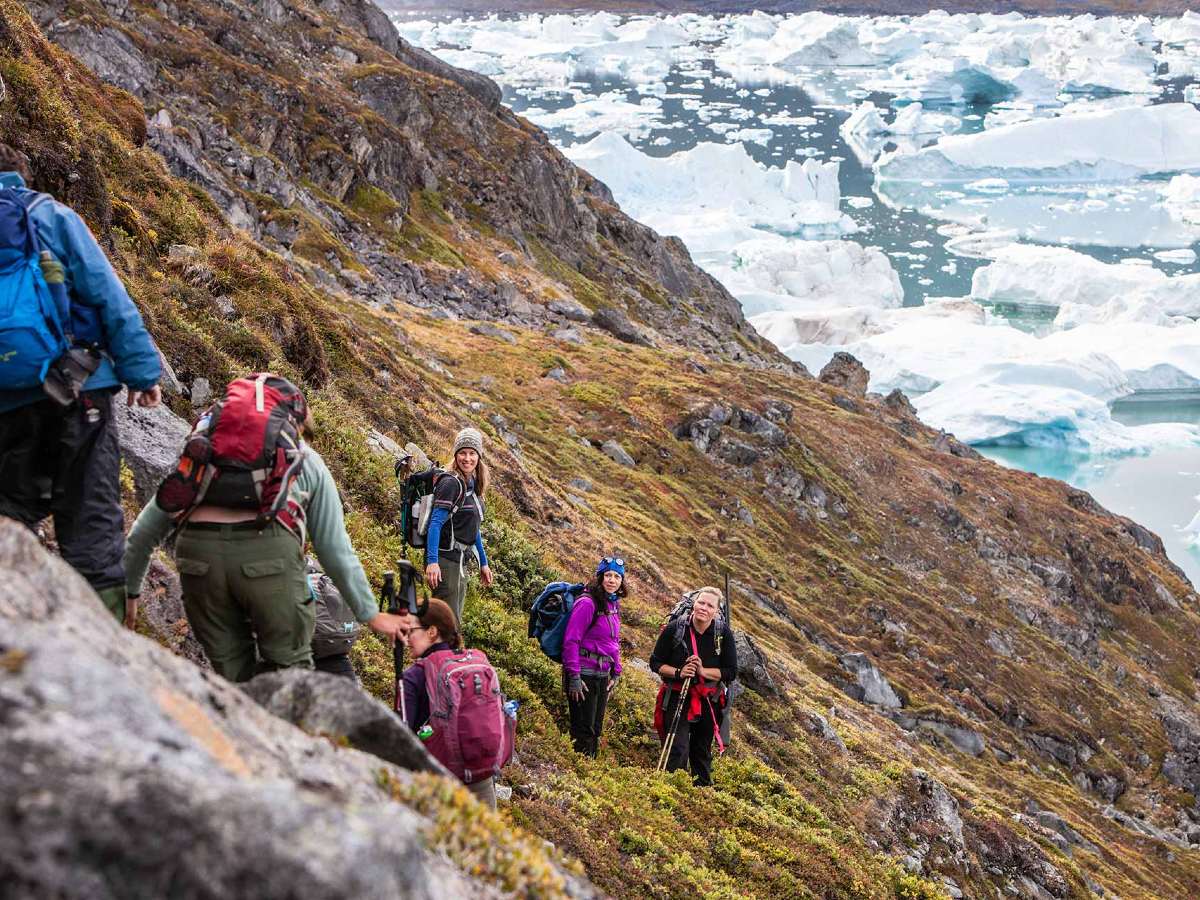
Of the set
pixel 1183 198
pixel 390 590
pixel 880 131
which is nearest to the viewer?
pixel 390 590

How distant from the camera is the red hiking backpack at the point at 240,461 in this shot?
4.55m

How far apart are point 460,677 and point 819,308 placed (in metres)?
84.1

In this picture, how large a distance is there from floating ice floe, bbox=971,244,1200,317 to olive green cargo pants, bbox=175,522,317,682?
9218 centimetres

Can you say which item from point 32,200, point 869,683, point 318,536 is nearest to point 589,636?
point 318,536

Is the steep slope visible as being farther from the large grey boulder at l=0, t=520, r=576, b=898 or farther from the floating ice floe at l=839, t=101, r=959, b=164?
the floating ice floe at l=839, t=101, r=959, b=164

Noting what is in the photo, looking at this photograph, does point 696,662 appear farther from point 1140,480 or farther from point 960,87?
point 960,87

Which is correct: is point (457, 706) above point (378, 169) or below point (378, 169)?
above

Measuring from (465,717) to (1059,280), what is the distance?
9398 centimetres

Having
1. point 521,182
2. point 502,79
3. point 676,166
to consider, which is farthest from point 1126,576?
point 502,79

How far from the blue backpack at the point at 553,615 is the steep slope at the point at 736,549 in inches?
23.0

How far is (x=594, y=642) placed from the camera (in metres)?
8.92

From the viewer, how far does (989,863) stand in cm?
1368

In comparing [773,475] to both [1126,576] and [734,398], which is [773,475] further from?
[1126,576]

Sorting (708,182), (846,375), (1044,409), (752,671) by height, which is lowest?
(1044,409)
